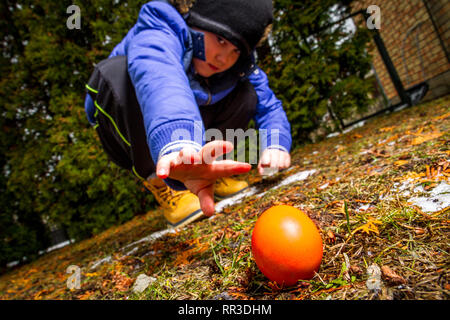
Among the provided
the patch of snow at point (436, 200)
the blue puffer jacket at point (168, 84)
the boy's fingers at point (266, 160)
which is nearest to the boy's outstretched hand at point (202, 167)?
the blue puffer jacket at point (168, 84)

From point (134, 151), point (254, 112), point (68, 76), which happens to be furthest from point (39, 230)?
point (254, 112)

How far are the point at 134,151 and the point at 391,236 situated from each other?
6.20ft

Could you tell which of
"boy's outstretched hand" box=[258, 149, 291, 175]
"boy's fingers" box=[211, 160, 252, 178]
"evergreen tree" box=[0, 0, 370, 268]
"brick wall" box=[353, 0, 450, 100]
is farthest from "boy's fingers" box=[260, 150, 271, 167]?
"brick wall" box=[353, 0, 450, 100]

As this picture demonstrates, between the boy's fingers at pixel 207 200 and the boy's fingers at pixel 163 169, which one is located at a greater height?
the boy's fingers at pixel 163 169

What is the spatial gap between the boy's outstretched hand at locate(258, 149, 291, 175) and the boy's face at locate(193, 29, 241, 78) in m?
0.81

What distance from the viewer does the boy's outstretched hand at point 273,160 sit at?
1902 millimetres

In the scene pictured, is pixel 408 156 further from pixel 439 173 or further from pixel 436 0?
pixel 436 0

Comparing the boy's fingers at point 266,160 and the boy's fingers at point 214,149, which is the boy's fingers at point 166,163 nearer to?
the boy's fingers at point 214,149

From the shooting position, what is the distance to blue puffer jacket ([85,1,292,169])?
1067mm

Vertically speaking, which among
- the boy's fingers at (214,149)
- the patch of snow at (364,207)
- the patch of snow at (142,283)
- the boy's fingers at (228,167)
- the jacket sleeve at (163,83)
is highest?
the jacket sleeve at (163,83)

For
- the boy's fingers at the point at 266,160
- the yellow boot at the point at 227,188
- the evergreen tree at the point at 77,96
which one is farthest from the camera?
the evergreen tree at the point at 77,96

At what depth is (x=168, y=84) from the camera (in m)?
1.23

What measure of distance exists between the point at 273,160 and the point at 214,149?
1143 millimetres

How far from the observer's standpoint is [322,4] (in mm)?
4215
